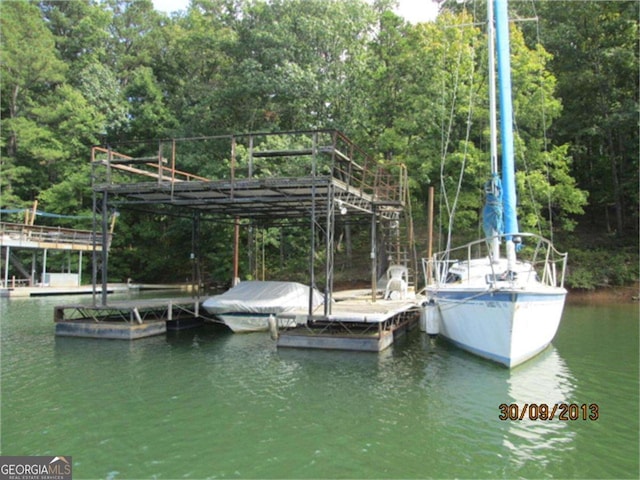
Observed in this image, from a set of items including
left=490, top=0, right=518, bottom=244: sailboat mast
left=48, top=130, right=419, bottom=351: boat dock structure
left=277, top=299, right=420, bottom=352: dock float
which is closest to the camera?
left=277, top=299, right=420, bottom=352: dock float

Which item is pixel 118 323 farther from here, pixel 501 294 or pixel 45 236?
pixel 45 236

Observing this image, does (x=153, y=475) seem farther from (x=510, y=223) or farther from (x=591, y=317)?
(x=591, y=317)

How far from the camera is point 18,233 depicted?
31.6 meters

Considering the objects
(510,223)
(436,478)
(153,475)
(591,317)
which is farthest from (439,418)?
(591,317)

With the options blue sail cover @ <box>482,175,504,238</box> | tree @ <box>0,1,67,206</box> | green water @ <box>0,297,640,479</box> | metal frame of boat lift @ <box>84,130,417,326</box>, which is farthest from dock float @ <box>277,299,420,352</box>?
tree @ <box>0,1,67,206</box>

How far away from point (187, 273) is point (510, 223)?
1275 inches

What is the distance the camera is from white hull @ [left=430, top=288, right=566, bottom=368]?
11.0 m

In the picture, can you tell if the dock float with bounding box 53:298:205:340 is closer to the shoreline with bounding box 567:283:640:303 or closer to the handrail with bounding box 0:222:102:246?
the handrail with bounding box 0:222:102:246

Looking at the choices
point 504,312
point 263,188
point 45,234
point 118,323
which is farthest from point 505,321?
point 45,234

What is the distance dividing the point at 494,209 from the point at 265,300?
7.47 metres

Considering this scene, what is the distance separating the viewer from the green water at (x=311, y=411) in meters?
6.59

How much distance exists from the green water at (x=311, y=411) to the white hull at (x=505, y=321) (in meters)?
0.40

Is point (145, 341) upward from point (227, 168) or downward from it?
downward
